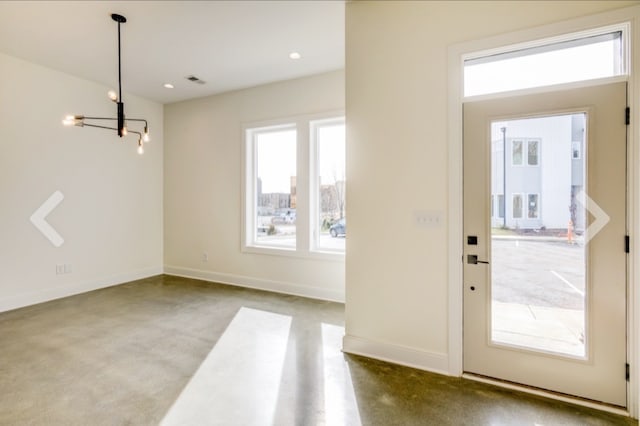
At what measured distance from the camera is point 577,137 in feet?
7.54

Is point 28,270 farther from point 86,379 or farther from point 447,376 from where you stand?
point 447,376

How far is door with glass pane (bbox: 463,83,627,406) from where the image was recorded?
2.22m

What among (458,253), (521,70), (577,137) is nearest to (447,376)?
(458,253)

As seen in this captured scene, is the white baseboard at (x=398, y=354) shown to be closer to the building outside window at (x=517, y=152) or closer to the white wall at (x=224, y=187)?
the white wall at (x=224, y=187)

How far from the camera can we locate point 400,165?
2822 millimetres

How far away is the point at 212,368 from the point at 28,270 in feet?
11.6

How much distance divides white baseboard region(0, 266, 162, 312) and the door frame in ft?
17.5

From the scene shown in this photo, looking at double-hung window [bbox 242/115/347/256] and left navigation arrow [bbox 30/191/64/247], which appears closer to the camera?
left navigation arrow [bbox 30/191/64/247]

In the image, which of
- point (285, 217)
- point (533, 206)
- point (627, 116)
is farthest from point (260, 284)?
point (627, 116)

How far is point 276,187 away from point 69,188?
308 cm

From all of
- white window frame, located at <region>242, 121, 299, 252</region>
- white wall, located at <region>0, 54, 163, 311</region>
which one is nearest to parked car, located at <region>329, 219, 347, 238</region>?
white window frame, located at <region>242, 121, 299, 252</region>

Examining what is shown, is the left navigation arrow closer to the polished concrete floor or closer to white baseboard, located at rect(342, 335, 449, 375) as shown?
the polished concrete floor

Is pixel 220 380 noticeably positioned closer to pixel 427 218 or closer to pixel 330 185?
pixel 427 218

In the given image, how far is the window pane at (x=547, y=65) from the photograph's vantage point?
2.29 m
